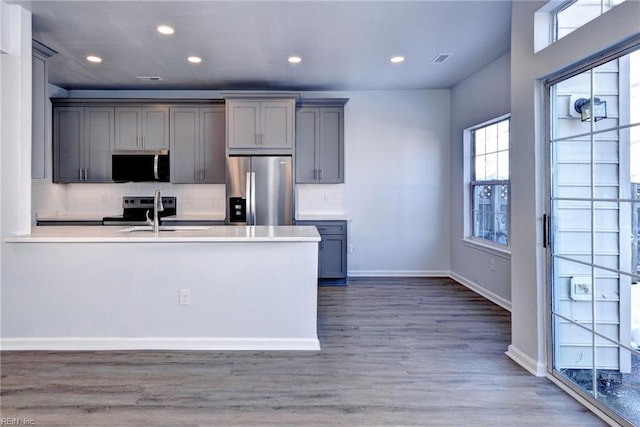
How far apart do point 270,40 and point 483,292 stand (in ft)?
11.7

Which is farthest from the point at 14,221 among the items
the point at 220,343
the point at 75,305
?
the point at 220,343

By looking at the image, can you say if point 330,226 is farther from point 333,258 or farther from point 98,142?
point 98,142

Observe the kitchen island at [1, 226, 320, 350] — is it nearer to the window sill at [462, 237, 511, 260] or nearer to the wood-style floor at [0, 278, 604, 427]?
the wood-style floor at [0, 278, 604, 427]

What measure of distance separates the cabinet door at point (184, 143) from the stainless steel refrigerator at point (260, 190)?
671mm

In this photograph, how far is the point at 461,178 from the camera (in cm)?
529

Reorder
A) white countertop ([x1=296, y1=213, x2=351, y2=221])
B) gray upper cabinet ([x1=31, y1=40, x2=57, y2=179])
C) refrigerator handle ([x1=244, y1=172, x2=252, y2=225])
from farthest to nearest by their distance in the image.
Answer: white countertop ([x1=296, y1=213, x2=351, y2=221]) → refrigerator handle ([x1=244, y1=172, x2=252, y2=225]) → gray upper cabinet ([x1=31, y1=40, x2=57, y2=179])

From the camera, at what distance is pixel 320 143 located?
5367 mm

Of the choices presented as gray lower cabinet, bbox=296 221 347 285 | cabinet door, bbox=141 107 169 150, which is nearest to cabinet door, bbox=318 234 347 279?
gray lower cabinet, bbox=296 221 347 285

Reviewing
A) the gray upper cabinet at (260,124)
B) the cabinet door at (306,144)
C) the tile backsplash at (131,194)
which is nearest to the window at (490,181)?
the cabinet door at (306,144)

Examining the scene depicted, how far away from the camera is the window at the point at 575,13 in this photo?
7.16 feet

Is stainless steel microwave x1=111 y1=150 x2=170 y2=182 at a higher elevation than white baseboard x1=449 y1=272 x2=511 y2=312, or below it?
higher

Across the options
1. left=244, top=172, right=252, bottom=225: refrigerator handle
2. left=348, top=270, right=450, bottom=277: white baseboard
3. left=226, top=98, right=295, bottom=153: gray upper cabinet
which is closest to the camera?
left=244, top=172, right=252, bottom=225: refrigerator handle

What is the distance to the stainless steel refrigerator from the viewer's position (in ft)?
16.2

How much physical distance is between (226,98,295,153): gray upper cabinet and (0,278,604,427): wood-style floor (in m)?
2.53
